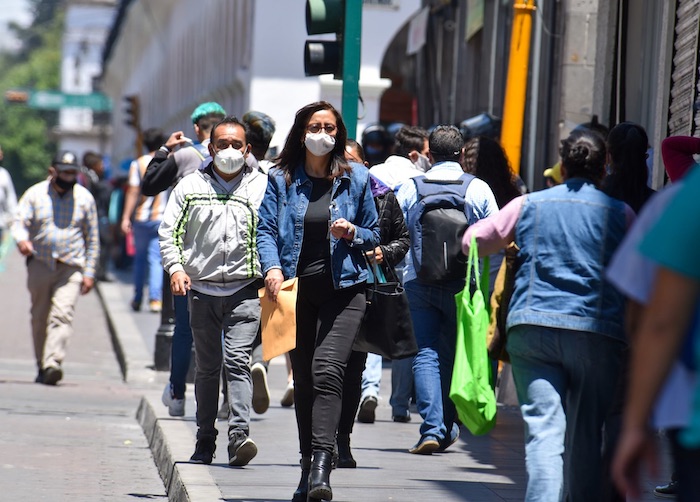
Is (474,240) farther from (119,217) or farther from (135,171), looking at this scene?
(119,217)

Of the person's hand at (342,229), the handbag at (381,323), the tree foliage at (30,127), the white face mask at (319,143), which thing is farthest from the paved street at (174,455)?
the tree foliage at (30,127)

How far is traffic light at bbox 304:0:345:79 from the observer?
368 inches

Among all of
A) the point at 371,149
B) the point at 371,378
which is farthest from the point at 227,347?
the point at 371,149

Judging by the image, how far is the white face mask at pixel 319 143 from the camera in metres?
6.67

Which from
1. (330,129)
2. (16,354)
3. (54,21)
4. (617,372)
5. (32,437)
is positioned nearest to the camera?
(617,372)

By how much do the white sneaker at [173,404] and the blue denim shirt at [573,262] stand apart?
13.6 ft

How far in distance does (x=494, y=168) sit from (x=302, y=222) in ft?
7.96

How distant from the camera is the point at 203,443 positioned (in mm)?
7605

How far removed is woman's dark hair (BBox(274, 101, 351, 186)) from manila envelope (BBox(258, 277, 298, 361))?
1.81ft

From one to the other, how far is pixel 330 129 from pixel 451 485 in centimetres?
184

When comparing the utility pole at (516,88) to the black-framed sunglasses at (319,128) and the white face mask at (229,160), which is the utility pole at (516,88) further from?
the black-framed sunglasses at (319,128)

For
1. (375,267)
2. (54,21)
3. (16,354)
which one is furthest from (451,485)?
(54,21)

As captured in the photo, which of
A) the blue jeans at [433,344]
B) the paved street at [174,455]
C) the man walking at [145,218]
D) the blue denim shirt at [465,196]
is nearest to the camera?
the paved street at [174,455]

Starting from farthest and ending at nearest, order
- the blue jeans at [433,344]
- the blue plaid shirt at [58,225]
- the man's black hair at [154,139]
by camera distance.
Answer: the man's black hair at [154,139] < the blue plaid shirt at [58,225] < the blue jeans at [433,344]
